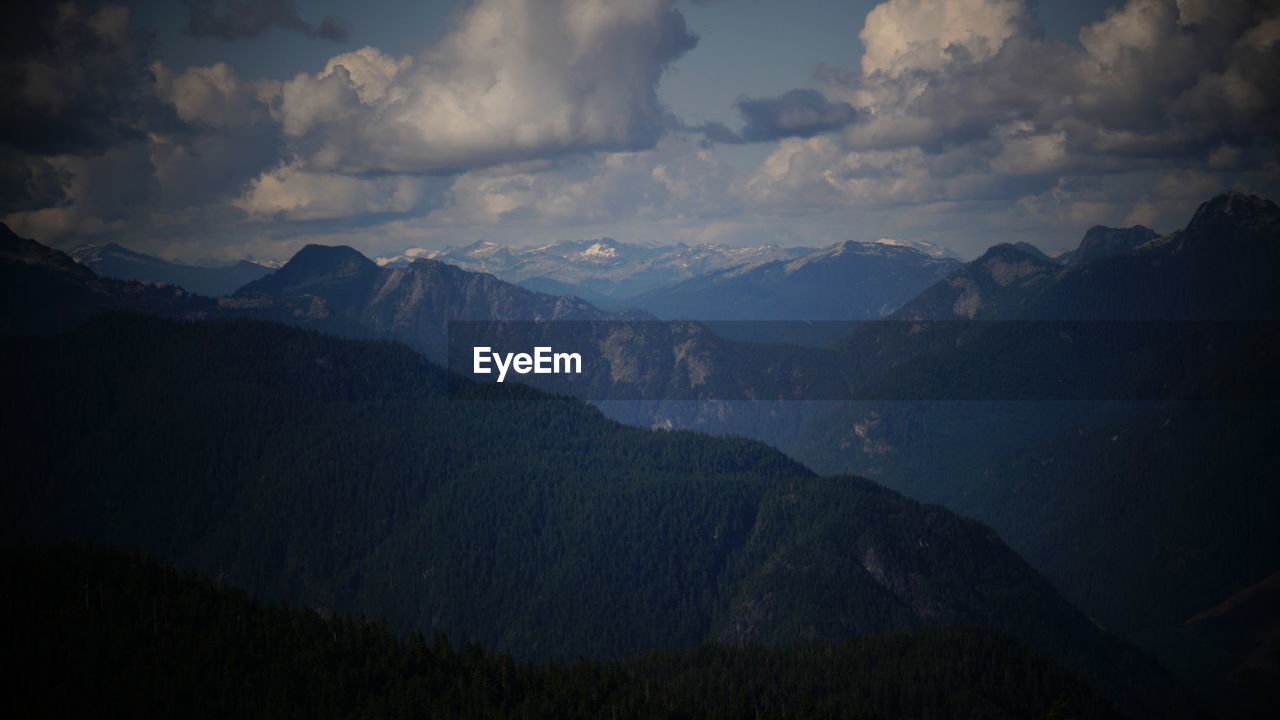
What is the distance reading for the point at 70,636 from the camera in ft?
361

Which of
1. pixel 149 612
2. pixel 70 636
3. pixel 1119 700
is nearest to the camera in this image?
pixel 70 636

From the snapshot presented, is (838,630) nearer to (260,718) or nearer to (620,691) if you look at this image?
(620,691)

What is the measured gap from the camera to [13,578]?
120 m

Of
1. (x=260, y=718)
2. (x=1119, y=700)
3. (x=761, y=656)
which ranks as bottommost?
(x=1119, y=700)

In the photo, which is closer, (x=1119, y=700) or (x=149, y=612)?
(x=149, y=612)

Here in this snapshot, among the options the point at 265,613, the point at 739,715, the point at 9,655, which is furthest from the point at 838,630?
the point at 9,655

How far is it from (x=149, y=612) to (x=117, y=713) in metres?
21.2

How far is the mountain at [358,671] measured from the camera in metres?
105

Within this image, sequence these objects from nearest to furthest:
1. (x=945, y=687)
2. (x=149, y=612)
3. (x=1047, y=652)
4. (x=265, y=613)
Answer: (x=149, y=612), (x=265, y=613), (x=945, y=687), (x=1047, y=652)

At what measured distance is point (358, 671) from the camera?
4614 inches

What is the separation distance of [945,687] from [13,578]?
140m

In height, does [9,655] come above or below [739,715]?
above

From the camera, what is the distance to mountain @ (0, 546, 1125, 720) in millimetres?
105188

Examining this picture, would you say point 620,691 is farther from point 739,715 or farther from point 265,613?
point 265,613
